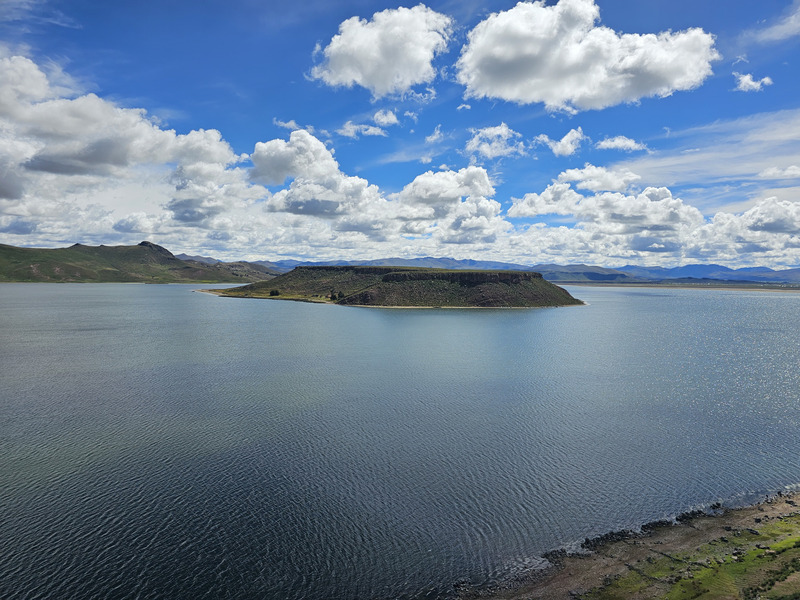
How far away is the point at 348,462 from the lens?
48.9 meters

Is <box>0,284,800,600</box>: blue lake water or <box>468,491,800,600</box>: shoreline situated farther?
<box>0,284,800,600</box>: blue lake water

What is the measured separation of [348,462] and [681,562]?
32.0m

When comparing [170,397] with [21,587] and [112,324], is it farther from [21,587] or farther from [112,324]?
[112,324]

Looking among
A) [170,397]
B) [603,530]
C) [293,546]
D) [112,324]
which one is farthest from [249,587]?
[112,324]

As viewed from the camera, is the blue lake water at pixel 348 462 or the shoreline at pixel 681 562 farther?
the blue lake water at pixel 348 462

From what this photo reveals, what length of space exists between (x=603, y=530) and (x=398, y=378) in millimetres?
53829

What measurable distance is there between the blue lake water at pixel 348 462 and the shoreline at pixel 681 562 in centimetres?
166

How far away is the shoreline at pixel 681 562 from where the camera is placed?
2955 centimetres

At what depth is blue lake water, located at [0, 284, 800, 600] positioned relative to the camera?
3222cm

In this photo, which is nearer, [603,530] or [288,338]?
[603,530]

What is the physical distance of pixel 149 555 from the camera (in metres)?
32.5

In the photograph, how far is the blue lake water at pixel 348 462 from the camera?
106ft

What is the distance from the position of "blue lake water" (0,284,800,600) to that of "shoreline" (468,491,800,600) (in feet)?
5.44

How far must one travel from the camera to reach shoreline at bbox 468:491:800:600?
96.9 ft
